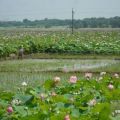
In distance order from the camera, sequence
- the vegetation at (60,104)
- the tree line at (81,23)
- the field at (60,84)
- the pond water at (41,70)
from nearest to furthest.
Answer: the vegetation at (60,104)
the field at (60,84)
the pond water at (41,70)
the tree line at (81,23)

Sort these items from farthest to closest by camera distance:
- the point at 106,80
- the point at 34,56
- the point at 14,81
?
1. the point at 34,56
2. the point at 14,81
3. the point at 106,80

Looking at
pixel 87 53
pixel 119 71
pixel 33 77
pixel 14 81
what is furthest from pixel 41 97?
pixel 87 53

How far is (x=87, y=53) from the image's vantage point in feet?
72.6

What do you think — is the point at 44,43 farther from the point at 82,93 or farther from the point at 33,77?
the point at 82,93

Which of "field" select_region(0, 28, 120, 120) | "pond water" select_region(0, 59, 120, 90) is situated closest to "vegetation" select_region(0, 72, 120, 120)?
"field" select_region(0, 28, 120, 120)

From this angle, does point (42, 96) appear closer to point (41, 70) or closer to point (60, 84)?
point (60, 84)

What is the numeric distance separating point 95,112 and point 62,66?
12.8 metres

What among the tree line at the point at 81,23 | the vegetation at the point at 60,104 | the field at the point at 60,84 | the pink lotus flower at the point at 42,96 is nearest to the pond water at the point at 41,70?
the field at the point at 60,84

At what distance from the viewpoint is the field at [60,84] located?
3.61 meters

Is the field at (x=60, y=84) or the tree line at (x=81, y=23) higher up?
the field at (x=60, y=84)

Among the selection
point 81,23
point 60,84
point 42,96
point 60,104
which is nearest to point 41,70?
point 60,84

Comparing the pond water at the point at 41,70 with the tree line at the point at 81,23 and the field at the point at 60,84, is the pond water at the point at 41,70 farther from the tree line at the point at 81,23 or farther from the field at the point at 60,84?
the tree line at the point at 81,23

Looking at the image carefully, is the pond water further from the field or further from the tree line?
the tree line

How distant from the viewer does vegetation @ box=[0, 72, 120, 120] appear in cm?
343
